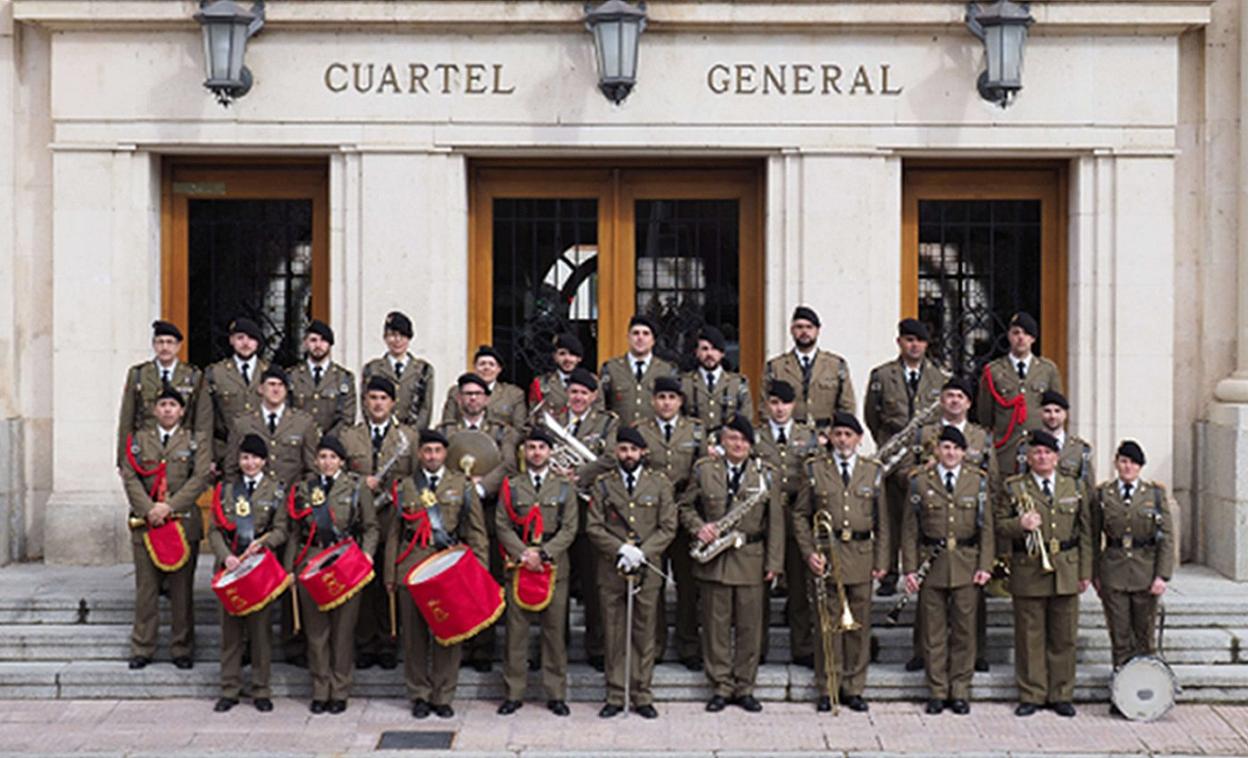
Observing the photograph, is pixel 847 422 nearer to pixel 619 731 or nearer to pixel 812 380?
pixel 812 380

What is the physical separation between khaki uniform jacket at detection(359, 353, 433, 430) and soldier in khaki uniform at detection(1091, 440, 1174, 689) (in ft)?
16.9

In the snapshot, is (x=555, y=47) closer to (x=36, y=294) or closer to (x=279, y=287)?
(x=279, y=287)

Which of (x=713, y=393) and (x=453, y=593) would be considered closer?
(x=453, y=593)

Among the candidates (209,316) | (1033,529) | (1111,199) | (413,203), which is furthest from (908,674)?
(209,316)

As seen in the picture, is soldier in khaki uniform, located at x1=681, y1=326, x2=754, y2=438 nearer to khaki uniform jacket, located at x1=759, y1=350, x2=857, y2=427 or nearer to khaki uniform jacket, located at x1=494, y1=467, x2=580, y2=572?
khaki uniform jacket, located at x1=759, y1=350, x2=857, y2=427

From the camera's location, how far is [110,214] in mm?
16188

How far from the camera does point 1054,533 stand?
511 inches

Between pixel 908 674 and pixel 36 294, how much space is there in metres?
8.41

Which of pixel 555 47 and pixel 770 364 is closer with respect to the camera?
pixel 770 364

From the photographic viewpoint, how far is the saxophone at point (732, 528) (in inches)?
513

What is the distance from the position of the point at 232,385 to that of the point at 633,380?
10.3 feet

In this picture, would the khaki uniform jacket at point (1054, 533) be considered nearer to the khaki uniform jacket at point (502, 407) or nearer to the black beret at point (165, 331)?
the khaki uniform jacket at point (502, 407)

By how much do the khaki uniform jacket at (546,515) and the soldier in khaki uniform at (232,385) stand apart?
2.54 meters

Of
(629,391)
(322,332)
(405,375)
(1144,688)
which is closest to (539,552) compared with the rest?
(629,391)
